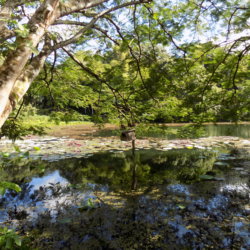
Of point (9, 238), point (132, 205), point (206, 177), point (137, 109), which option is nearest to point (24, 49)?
point (9, 238)

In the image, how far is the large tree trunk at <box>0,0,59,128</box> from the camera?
1521 mm

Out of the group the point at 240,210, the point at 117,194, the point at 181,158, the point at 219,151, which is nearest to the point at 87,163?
the point at 117,194

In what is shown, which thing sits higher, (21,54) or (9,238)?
(21,54)

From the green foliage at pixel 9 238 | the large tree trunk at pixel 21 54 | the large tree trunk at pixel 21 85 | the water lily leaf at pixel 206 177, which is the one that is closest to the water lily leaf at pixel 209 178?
the water lily leaf at pixel 206 177

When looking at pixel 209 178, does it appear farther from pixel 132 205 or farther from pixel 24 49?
pixel 24 49

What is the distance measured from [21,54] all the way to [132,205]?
12.2 ft

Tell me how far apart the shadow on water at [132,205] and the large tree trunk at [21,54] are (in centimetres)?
93

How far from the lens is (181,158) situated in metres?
8.48

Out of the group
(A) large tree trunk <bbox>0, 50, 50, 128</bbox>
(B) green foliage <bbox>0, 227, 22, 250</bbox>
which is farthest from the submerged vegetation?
(B) green foliage <bbox>0, 227, 22, 250</bbox>

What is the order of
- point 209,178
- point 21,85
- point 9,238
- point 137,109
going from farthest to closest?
1. point 209,178
2. point 137,109
3. point 21,85
4. point 9,238

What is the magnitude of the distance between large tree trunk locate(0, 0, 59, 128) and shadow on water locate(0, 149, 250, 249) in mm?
930

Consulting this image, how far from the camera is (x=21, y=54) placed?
5.30 ft

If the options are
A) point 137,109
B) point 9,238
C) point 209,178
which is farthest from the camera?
point 209,178

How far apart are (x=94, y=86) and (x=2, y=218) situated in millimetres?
3063
